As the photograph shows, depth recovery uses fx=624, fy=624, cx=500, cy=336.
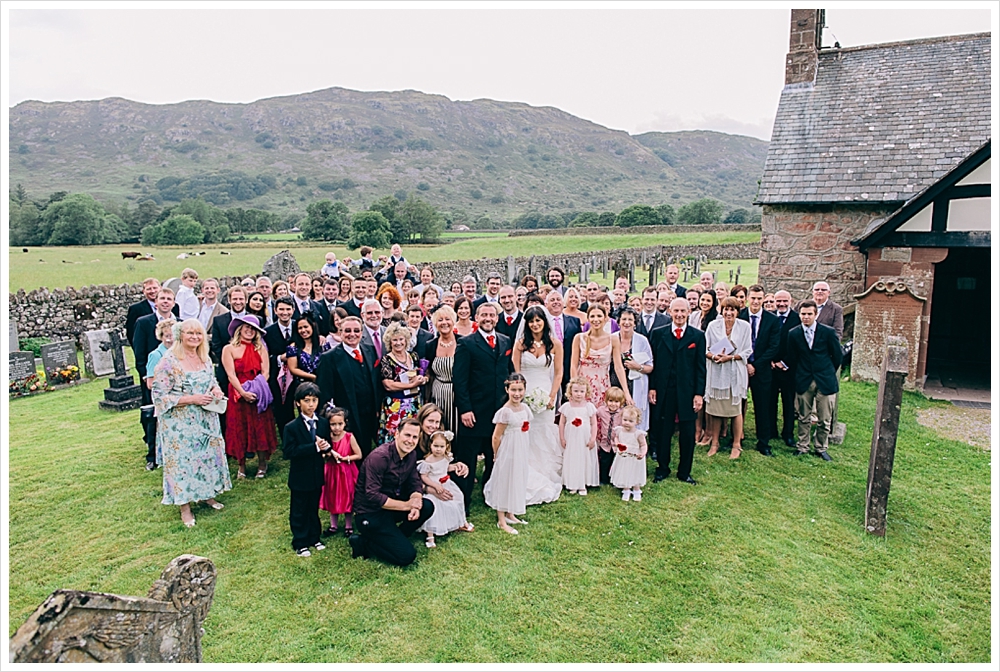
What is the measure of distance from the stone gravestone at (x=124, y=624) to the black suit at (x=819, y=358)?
716cm

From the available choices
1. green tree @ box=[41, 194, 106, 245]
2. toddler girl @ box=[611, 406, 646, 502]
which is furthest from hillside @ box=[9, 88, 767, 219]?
toddler girl @ box=[611, 406, 646, 502]

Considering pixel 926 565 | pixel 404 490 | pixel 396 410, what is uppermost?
pixel 396 410

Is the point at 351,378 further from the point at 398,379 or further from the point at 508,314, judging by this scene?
the point at 508,314

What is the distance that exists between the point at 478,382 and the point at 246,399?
2.59 m

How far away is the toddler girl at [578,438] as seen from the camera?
21.7ft

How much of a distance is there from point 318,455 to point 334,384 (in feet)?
2.60

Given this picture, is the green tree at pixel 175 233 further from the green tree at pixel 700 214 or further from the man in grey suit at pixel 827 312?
the green tree at pixel 700 214

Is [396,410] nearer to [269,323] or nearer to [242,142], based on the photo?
[269,323]

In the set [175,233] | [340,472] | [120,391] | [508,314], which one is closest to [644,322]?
[508,314]

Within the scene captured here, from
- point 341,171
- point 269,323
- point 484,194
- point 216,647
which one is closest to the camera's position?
point 216,647

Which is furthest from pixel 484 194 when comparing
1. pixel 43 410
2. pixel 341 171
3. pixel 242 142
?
pixel 43 410

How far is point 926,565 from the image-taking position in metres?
5.50

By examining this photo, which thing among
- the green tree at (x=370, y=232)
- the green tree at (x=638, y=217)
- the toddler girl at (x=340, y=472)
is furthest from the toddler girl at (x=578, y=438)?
the green tree at (x=638, y=217)

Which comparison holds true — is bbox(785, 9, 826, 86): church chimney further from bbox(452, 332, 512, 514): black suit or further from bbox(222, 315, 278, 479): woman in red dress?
bbox(222, 315, 278, 479): woman in red dress
